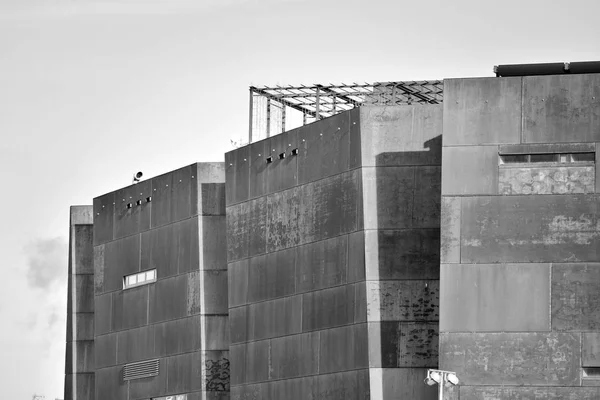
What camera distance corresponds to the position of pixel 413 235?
198ft

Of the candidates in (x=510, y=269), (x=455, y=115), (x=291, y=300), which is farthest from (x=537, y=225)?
(x=291, y=300)

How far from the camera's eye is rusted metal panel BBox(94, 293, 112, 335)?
7838 centimetres

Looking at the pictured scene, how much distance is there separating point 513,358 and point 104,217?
1253 inches

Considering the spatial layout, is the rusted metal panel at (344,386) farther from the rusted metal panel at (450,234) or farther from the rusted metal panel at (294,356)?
the rusted metal panel at (450,234)

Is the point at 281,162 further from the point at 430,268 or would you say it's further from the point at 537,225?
the point at 537,225

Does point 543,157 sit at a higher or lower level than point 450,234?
higher

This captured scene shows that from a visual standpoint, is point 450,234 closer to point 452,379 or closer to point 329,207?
point 452,379

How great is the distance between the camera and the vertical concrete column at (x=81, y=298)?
3403 inches

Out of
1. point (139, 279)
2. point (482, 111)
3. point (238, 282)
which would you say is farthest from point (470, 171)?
point (139, 279)

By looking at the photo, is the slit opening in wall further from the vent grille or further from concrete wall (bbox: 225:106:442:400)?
the vent grille

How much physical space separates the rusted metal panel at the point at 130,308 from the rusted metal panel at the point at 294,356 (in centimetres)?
1186

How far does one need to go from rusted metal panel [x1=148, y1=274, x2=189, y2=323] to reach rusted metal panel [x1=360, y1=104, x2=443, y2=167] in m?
15.7

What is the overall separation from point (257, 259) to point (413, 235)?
30.6ft

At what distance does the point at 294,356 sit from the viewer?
6394cm
